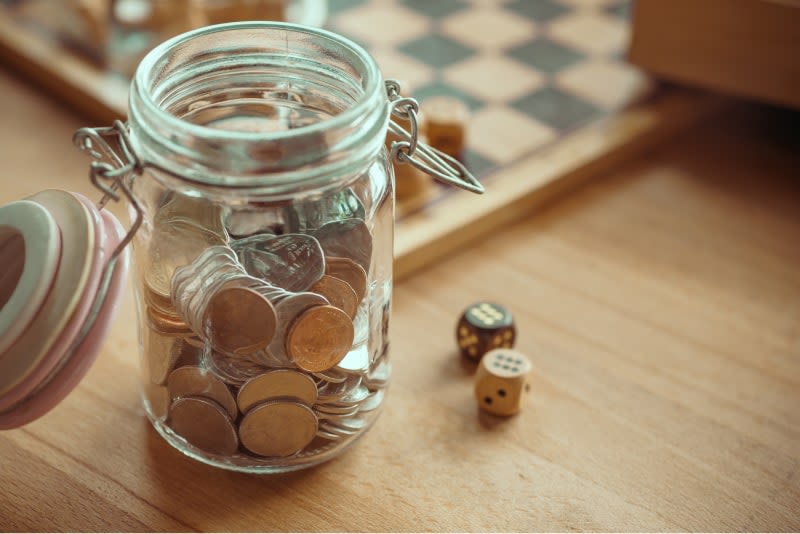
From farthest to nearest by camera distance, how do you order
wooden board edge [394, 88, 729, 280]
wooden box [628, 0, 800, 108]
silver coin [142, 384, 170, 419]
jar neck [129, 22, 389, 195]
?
wooden box [628, 0, 800, 108] → wooden board edge [394, 88, 729, 280] → silver coin [142, 384, 170, 419] → jar neck [129, 22, 389, 195]

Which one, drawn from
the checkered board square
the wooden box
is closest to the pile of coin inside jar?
the checkered board square

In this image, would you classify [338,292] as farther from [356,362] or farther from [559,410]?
[559,410]

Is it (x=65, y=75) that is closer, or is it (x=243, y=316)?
(x=243, y=316)

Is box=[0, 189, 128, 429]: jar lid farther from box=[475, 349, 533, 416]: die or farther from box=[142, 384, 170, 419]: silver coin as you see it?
box=[475, 349, 533, 416]: die

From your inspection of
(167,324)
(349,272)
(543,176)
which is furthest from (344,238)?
(543,176)

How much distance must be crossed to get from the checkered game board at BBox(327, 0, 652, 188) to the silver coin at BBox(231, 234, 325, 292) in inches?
14.5

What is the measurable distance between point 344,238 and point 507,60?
0.59m

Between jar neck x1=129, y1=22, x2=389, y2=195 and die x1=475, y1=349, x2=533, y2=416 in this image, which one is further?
die x1=475, y1=349, x2=533, y2=416

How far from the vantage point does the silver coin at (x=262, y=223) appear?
621mm

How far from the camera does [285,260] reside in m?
0.60

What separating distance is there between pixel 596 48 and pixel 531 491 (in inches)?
27.6

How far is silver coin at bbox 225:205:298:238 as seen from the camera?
2.04 ft

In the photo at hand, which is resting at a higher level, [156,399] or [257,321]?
[257,321]

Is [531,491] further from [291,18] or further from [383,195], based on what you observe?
[291,18]
